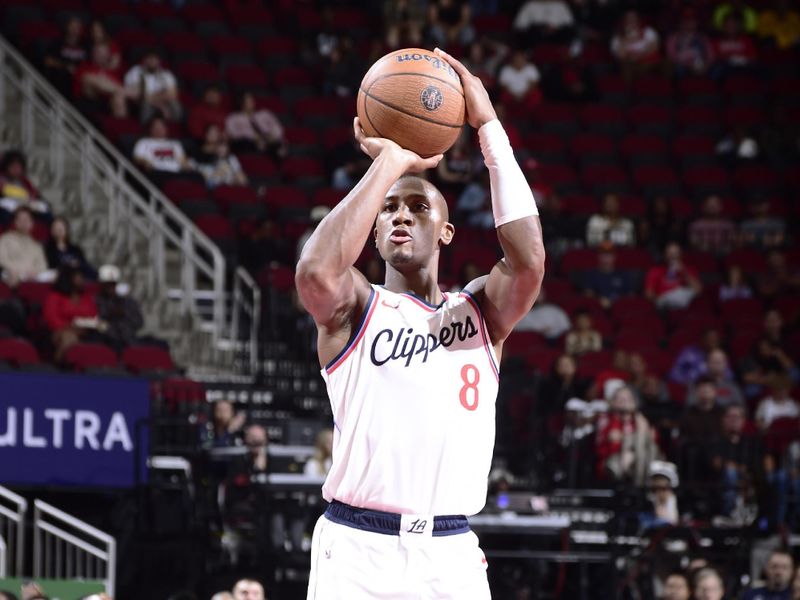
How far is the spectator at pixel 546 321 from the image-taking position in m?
13.8

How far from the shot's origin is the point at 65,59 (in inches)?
603

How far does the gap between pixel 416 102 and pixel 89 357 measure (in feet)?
25.1

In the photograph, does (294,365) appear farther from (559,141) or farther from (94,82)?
(559,141)

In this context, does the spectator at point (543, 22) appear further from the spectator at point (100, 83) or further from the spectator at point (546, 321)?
the spectator at point (100, 83)

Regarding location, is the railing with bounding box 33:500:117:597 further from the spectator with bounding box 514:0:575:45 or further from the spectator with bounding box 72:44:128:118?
the spectator with bounding box 514:0:575:45

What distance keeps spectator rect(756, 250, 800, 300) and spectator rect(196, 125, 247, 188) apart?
5.79 m

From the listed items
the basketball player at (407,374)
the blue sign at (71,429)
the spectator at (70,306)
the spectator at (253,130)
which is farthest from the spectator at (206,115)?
the basketball player at (407,374)

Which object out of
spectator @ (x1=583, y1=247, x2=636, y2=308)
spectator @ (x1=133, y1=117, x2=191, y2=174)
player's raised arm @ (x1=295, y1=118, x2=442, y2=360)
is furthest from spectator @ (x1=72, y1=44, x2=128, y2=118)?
player's raised arm @ (x1=295, y1=118, x2=442, y2=360)

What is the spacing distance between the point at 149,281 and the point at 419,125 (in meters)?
9.99

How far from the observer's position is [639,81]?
17.9 metres

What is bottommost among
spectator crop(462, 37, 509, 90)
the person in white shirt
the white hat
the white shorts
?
the white shorts

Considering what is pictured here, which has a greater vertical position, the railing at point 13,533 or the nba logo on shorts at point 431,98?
the nba logo on shorts at point 431,98

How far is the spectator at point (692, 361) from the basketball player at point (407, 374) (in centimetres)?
923

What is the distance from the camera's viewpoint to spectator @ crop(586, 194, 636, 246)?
15.4m
